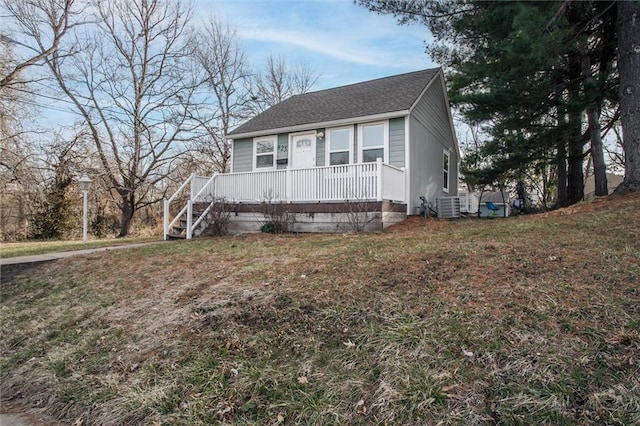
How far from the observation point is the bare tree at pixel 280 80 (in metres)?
25.4

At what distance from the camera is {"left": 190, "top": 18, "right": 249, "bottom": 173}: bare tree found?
21.3m

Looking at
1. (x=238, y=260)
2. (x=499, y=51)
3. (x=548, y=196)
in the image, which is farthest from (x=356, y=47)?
(x=548, y=196)

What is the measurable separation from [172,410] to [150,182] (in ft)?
62.0

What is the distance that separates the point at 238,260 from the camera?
18.2 feet

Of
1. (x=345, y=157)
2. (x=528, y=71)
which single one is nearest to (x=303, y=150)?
(x=345, y=157)

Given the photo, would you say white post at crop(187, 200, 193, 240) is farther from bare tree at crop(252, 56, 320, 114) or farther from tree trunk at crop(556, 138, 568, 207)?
bare tree at crop(252, 56, 320, 114)

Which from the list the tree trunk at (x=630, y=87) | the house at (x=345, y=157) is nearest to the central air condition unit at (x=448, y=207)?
the house at (x=345, y=157)

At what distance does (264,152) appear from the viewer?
12.5 metres

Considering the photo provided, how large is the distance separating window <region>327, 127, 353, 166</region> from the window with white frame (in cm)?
203

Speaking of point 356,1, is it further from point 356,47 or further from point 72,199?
point 72,199

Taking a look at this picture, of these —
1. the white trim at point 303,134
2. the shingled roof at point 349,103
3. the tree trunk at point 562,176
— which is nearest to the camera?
the shingled roof at point 349,103

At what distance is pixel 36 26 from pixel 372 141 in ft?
→ 50.5

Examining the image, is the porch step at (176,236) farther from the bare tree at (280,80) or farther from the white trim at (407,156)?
the bare tree at (280,80)

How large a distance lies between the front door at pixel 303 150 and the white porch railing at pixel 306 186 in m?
2.04
